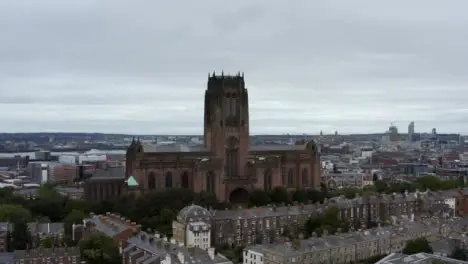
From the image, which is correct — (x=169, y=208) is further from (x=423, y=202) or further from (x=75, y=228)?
(x=423, y=202)

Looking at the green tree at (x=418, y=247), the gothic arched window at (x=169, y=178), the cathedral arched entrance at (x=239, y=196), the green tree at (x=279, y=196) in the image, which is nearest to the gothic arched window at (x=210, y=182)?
the cathedral arched entrance at (x=239, y=196)

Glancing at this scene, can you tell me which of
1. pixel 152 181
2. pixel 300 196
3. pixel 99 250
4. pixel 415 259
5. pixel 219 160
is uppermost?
pixel 219 160

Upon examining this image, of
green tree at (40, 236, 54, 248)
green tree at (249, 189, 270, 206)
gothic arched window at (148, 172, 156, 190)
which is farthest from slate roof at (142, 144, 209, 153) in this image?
green tree at (40, 236, 54, 248)

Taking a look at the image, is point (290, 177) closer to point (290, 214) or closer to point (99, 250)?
point (290, 214)

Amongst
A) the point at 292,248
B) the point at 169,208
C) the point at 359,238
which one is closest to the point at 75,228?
the point at 169,208

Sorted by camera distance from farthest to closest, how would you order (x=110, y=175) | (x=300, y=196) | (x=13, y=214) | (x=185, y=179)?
1. (x=110, y=175)
2. (x=185, y=179)
3. (x=300, y=196)
4. (x=13, y=214)

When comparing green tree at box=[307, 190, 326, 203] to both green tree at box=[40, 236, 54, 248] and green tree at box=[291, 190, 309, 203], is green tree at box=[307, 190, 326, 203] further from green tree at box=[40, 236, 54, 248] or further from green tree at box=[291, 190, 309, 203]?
green tree at box=[40, 236, 54, 248]

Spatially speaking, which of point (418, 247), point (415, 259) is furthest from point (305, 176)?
point (415, 259)
